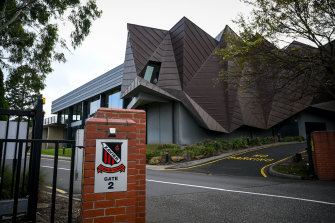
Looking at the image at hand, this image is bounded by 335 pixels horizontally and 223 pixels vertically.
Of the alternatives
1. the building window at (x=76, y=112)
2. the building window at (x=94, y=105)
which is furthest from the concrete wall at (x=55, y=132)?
the building window at (x=94, y=105)

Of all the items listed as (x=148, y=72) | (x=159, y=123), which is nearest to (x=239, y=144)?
(x=159, y=123)

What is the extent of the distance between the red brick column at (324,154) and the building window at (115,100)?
2641 centimetres

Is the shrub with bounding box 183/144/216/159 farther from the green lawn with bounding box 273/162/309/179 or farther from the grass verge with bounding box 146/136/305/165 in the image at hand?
the green lawn with bounding box 273/162/309/179

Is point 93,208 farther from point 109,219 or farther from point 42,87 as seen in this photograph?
point 42,87

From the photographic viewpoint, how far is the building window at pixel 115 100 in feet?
107

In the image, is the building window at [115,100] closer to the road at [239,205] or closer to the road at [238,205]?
the road at [238,205]

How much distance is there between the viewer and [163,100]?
2355 centimetres

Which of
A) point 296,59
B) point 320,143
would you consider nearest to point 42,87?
point 296,59

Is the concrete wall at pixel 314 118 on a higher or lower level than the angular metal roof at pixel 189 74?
lower

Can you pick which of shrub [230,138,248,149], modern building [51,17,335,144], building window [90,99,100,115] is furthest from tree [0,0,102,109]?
building window [90,99,100,115]

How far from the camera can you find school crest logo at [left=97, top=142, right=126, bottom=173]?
2771mm

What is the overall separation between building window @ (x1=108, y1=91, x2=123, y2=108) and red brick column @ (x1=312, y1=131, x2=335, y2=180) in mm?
26405

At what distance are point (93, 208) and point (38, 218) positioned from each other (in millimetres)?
1886

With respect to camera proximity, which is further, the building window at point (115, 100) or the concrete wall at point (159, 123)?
the building window at point (115, 100)
